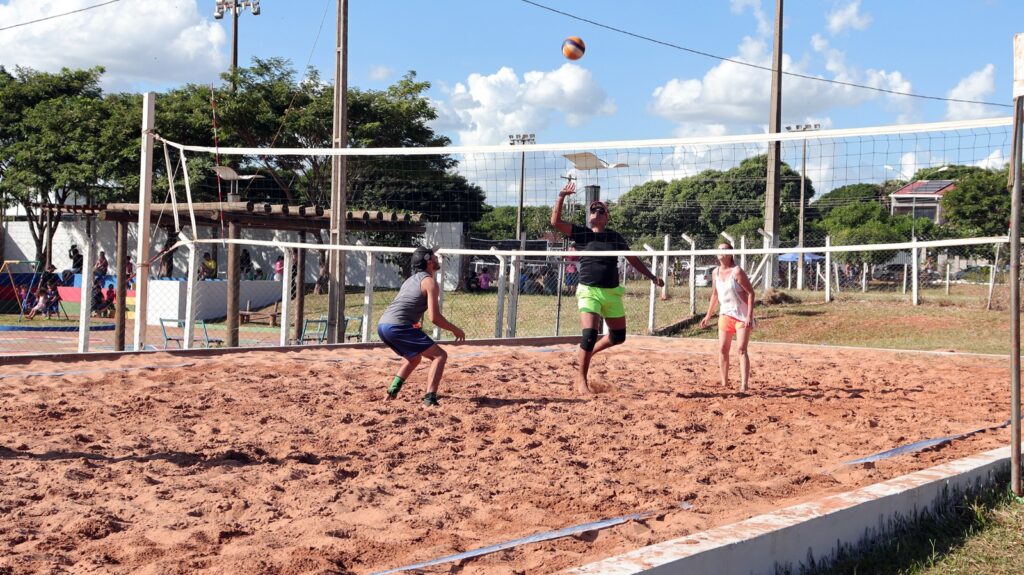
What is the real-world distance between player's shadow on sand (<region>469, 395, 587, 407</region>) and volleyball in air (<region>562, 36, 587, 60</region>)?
431cm

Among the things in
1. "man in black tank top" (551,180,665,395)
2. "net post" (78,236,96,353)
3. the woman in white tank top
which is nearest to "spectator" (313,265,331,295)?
"net post" (78,236,96,353)

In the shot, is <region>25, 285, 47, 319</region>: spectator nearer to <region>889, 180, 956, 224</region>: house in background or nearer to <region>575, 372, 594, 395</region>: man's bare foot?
<region>575, 372, 594, 395</region>: man's bare foot

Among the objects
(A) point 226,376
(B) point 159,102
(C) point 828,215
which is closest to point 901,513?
(A) point 226,376

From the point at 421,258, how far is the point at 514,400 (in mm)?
1369

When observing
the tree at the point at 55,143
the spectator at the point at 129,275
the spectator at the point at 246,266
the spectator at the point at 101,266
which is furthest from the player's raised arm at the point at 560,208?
the tree at the point at 55,143

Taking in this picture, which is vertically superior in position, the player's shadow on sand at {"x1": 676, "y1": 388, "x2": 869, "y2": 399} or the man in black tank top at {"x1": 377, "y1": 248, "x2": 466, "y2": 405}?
the man in black tank top at {"x1": 377, "y1": 248, "x2": 466, "y2": 405}

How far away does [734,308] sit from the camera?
853cm

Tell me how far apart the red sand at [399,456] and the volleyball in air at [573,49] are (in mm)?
3459

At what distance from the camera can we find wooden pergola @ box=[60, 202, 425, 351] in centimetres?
1287

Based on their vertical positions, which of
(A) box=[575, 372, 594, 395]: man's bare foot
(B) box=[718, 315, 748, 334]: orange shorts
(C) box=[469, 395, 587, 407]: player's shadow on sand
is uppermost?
(B) box=[718, 315, 748, 334]: orange shorts

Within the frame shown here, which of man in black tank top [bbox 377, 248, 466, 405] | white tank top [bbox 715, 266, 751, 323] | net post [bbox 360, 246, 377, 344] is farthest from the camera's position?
net post [bbox 360, 246, 377, 344]

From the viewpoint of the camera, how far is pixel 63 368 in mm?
8688

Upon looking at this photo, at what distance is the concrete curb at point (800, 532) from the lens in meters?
3.25

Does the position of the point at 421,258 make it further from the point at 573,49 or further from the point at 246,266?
the point at 246,266
